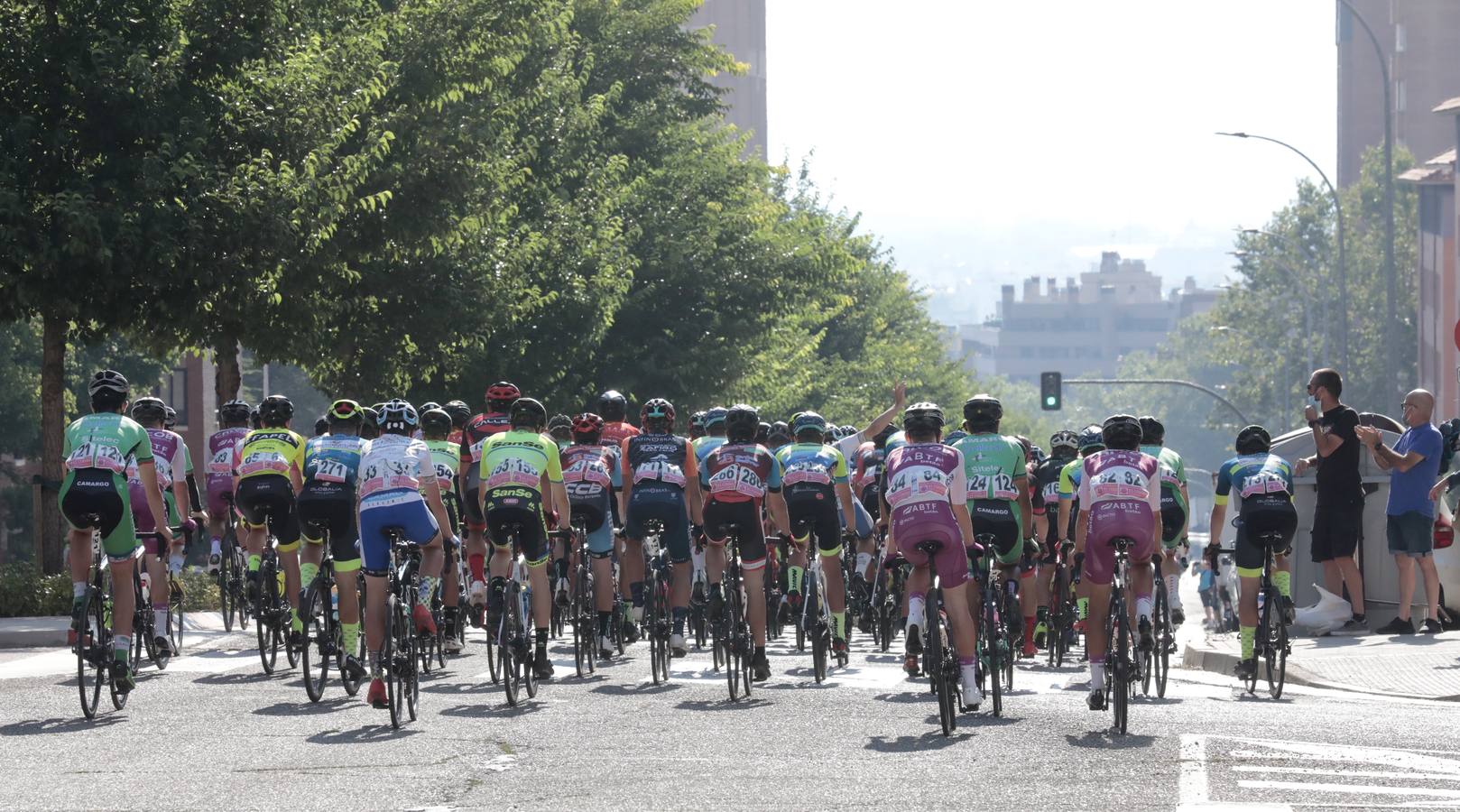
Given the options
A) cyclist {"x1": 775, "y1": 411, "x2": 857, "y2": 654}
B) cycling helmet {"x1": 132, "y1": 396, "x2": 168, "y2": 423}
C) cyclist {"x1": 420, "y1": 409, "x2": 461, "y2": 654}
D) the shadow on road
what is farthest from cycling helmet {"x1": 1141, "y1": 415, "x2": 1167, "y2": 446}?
the shadow on road

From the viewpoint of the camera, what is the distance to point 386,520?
13336 mm

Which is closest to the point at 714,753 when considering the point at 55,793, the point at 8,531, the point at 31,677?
the point at 55,793

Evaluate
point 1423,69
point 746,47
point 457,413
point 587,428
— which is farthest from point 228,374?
point 746,47

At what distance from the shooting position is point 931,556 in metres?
12.9

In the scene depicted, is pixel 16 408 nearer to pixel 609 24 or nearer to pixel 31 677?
pixel 609 24

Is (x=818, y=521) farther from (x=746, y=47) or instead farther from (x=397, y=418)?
(x=746, y=47)

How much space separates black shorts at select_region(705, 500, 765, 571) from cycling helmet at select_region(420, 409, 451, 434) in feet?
7.98

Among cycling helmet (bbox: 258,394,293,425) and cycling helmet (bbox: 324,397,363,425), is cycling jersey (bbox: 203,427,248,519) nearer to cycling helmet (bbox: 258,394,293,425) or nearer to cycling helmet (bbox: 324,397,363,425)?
cycling helmet (bbox: 258,394,293,425)

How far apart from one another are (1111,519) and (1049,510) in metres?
5.87

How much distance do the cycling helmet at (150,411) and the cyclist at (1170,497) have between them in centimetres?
689

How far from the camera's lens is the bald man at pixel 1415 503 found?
61.1ft

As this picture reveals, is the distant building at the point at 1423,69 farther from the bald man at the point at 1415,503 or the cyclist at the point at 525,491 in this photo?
the cyclist at the point at 525,491

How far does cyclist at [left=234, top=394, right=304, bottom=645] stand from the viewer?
1582cm

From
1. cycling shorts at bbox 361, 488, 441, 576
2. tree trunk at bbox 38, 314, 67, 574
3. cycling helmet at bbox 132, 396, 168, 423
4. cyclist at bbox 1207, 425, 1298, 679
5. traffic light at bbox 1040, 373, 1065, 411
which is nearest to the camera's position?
cycling shorts at bbox 361, 488, 441, 576
